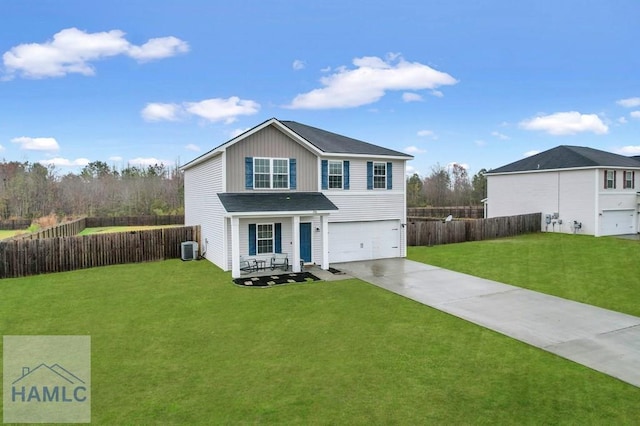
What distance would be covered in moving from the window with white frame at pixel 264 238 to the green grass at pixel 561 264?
7.98 meters

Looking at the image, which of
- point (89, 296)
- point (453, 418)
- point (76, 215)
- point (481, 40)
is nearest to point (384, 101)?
point (481, 40)

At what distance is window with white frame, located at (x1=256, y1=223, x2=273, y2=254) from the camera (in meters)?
17.1

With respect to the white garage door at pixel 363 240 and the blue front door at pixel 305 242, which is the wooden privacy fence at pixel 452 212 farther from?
the blue front door at pixel 305 242

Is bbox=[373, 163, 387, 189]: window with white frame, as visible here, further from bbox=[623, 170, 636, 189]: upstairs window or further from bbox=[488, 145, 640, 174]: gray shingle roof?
bbox=[623, 170, 636, 189]: upstairs window

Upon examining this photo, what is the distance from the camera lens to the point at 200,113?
1690 inches

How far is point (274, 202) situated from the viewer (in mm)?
16734

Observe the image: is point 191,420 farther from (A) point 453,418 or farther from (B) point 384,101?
(B) point 384,101

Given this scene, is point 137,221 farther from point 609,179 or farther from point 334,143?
point 609,179

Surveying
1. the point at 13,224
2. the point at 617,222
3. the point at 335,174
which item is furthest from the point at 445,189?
the point at 13,224

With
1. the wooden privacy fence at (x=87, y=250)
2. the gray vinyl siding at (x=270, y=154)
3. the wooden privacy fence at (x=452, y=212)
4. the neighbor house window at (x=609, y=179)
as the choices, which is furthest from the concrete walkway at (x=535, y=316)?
the wooden privacy fence at (x=452, y=212)

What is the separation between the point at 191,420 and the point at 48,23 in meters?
23.5

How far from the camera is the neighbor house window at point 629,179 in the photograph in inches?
1144

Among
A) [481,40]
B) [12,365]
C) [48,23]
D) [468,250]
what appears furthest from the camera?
[481,40]

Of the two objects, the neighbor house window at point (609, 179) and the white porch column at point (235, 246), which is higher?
the neighbor house window at point (609, 179)
